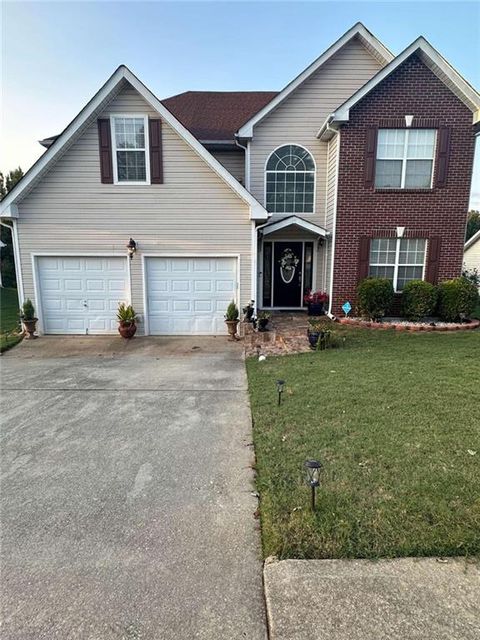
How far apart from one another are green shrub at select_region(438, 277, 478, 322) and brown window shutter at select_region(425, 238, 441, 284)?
454 millimetres

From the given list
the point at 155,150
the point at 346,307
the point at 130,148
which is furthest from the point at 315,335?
the point at 130,148

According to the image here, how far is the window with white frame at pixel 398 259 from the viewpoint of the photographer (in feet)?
34.3

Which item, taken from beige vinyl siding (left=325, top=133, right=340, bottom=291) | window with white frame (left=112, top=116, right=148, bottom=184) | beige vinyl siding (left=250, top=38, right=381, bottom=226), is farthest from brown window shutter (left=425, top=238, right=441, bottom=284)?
window with white frame (left=112, top=116, right=148, bottom=184)

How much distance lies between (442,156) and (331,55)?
14.9 ft

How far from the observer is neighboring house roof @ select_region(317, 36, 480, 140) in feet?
30.5

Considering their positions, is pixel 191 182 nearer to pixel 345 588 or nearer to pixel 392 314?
pixel 392 314

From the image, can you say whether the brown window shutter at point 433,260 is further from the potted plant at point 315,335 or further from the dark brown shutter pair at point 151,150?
the dark brown shutter pair at point 151,150

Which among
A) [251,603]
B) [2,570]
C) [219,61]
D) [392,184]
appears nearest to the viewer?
[251,603]

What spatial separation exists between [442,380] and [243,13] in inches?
408

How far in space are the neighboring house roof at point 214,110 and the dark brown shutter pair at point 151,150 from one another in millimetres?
2935

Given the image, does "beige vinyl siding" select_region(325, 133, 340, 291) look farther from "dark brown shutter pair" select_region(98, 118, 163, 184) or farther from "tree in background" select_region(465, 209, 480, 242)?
"tree in background" select_region(465, 209, 480, 242)

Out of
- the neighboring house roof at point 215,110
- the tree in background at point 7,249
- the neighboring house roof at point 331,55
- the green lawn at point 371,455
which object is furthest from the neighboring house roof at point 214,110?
the tree in background at point 7,249

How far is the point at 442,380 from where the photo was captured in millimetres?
5785

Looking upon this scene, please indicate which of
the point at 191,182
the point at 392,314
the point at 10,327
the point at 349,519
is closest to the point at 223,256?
the point at 191,182
